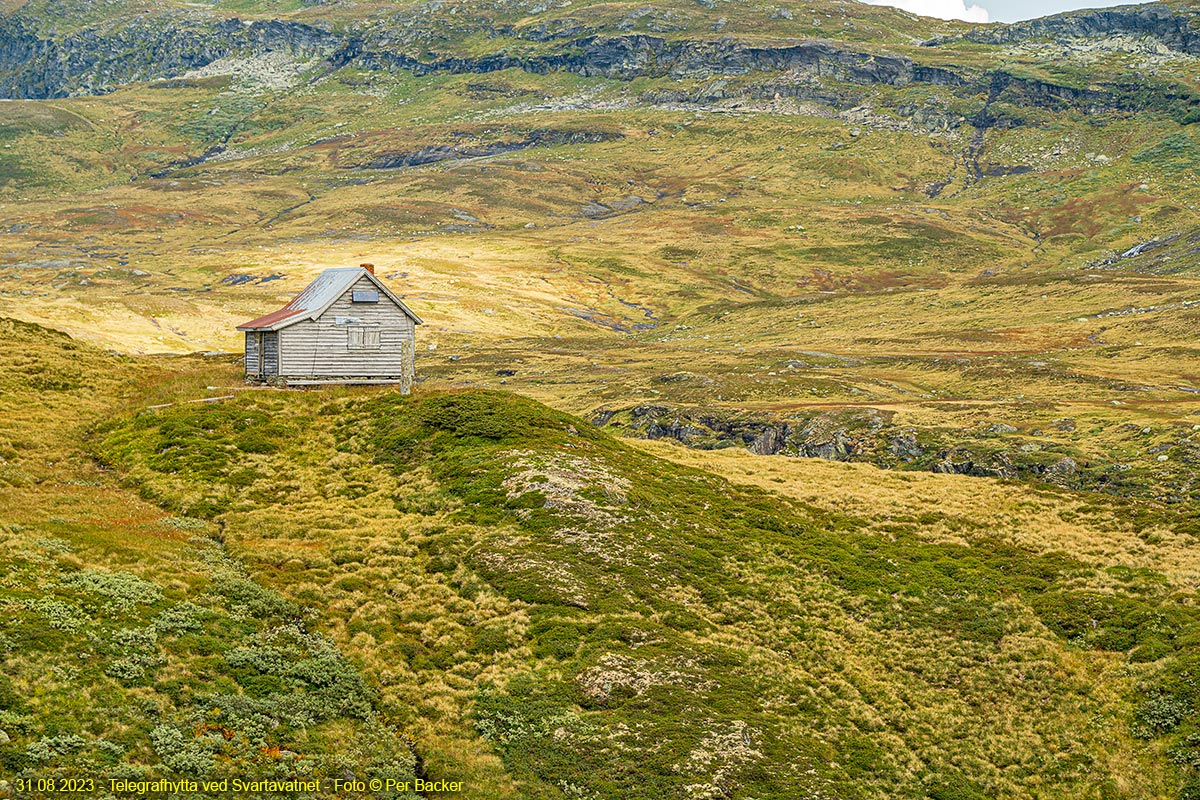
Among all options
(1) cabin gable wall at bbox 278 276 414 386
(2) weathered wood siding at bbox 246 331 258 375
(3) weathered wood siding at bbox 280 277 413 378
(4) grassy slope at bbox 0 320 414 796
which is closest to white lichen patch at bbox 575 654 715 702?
(4) grassy slope at bbox 0 320 414 796

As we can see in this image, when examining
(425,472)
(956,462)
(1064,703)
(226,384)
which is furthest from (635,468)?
(956,462)

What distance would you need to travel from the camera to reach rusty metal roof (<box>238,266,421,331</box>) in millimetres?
51438

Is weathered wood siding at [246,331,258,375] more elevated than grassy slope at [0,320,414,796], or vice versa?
weathered wood siding at [246,331,258,375]

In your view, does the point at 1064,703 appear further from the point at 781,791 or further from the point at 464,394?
the point at 464,394

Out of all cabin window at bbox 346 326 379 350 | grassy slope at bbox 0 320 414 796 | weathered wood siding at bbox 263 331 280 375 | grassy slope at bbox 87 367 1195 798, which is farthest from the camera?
cabin window at bbox 346 326 379 350

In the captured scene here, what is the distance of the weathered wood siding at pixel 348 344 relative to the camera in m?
52.2

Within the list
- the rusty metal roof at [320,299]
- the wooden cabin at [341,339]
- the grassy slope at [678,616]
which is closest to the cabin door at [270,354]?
the wooden cabin at [341,339]

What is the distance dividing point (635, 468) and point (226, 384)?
27477 mm

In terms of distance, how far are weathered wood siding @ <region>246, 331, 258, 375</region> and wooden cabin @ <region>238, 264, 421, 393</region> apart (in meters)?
0.06

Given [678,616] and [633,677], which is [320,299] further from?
[633,677]

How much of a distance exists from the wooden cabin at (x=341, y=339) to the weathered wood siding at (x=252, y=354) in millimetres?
64

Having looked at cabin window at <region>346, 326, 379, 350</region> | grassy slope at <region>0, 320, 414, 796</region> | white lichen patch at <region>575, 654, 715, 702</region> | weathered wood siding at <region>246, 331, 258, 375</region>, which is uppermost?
cabin window at <region>346, 326, 379, 350</region>

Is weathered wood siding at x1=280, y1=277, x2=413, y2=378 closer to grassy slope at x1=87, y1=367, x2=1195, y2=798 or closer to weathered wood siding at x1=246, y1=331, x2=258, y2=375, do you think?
weathered wood siding at x1=246, y1=331, x2=258, y2=375

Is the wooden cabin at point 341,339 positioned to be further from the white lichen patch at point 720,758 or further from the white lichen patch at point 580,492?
the white lichen patch at point 720,758
